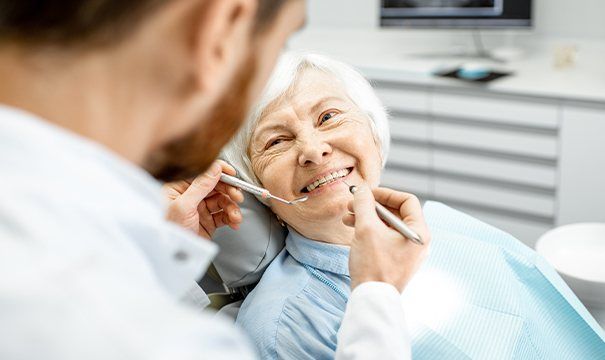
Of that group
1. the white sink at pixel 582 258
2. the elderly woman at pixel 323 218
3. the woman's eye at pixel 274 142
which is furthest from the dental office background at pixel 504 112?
the woman's eye at pixel 274 142

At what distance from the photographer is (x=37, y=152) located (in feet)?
1.86

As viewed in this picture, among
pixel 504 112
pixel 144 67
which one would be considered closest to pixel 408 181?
pixel 504 112

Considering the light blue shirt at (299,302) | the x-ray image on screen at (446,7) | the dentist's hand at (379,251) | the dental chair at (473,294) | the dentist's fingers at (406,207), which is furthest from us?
the x-ray image on screen at (446,7)

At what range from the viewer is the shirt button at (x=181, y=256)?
723mm

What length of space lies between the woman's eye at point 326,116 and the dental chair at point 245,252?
230mm

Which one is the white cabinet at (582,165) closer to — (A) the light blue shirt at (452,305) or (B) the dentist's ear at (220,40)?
(A) the light blue shirt at (452,305)

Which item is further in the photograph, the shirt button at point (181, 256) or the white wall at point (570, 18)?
the white wall at point (570, 18)

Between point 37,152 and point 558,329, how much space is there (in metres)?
1.28

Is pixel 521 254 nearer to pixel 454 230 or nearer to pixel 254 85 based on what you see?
pixel 454 230

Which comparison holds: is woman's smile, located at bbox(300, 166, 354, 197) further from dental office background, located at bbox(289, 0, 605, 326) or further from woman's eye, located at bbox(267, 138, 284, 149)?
dental office background, located at bbox(289, 0, 605, 326)

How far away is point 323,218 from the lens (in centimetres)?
146

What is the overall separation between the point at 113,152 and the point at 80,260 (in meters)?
0.13

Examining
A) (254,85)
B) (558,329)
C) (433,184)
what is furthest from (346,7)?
(254,85)

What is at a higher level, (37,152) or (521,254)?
(37,152)
